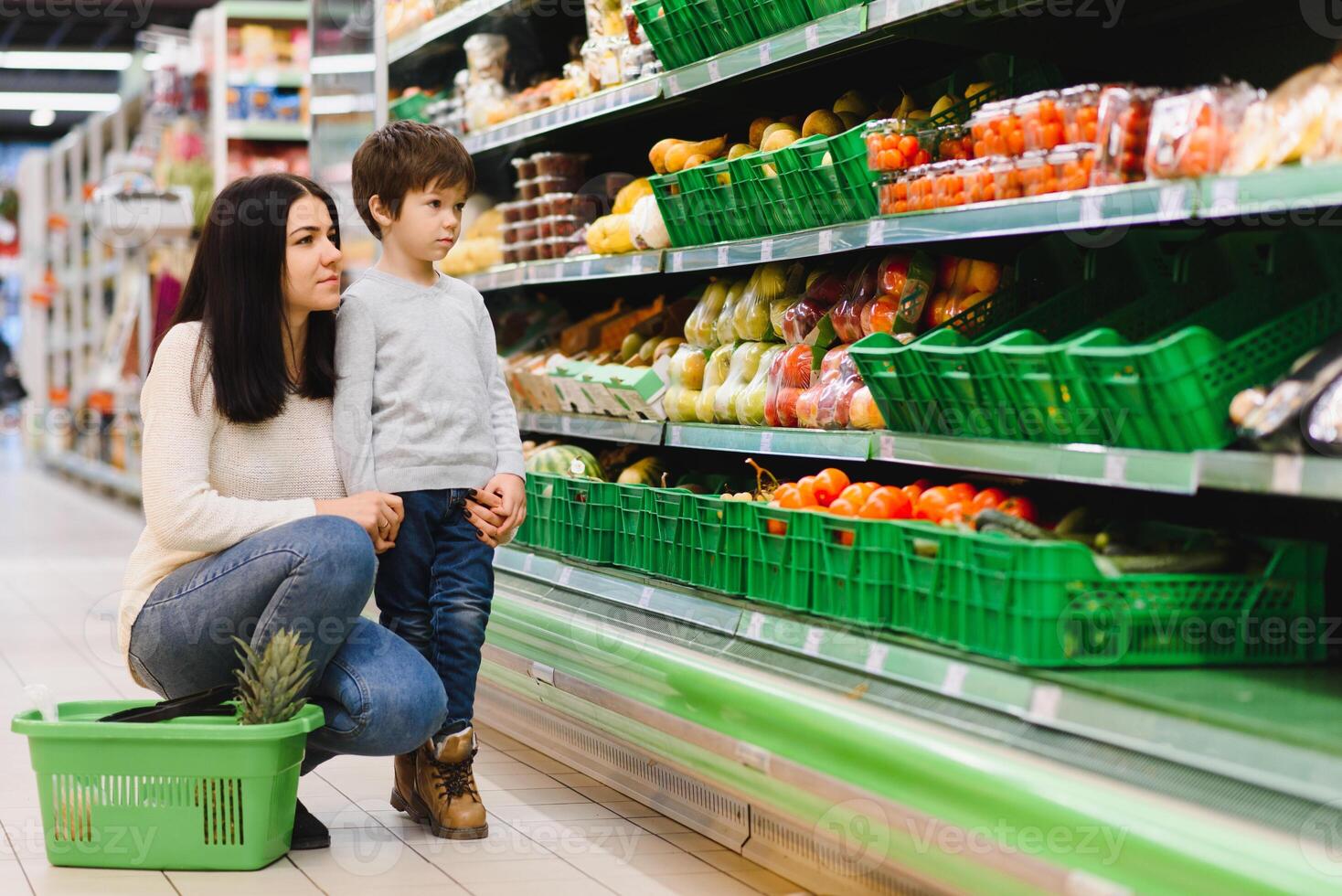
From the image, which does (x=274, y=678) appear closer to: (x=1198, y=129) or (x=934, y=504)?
(x=934, y=504)

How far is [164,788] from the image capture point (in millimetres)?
2703

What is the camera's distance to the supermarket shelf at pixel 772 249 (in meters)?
2.87

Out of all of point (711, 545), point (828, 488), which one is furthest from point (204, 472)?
point (828, 488)

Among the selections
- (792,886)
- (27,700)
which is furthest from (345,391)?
(27,700)

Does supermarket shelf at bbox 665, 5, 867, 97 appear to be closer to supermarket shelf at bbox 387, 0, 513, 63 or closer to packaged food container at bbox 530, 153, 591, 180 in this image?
packaged food container at bbox 530, 153, 591, 180

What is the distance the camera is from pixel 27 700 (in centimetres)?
443

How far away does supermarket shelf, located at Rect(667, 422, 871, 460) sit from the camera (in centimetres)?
279

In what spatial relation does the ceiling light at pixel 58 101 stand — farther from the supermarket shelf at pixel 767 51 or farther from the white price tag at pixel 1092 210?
the white price tag at pixel 1092 210

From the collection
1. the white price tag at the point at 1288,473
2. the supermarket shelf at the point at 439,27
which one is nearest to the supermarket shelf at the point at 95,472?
the supermarket shelf at the point at 439,27

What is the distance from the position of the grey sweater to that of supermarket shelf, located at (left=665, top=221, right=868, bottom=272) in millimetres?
570

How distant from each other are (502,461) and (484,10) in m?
1.73

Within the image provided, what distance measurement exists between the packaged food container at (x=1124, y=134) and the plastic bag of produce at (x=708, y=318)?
1553 mm

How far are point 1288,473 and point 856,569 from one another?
2.92 feet

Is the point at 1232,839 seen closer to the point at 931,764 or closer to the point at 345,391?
the point at 931,764
